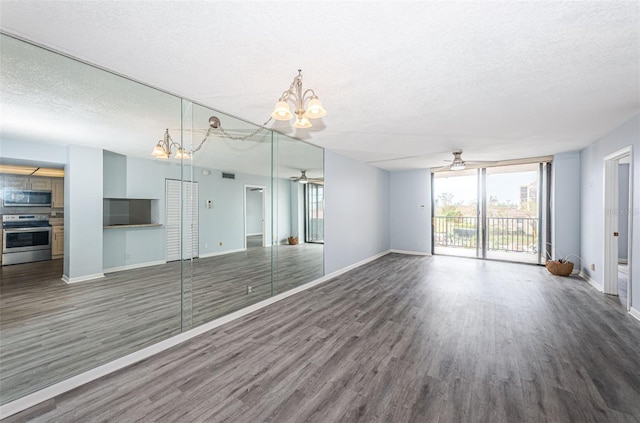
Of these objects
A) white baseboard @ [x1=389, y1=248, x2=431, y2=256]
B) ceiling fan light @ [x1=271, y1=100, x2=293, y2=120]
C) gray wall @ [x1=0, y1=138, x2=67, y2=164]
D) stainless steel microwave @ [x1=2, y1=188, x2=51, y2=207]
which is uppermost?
ceiling fan light @ [x1=271, y1=100, x2=293, y2=120]

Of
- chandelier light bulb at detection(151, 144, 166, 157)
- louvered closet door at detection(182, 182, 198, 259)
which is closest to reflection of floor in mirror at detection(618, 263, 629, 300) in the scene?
louvered closet door at detection(182, 182, 198, 259)

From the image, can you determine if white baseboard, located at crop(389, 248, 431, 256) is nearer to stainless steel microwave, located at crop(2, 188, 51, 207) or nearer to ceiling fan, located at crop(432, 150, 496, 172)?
ceiling fan, located at crop(432, 150, 496, 172)

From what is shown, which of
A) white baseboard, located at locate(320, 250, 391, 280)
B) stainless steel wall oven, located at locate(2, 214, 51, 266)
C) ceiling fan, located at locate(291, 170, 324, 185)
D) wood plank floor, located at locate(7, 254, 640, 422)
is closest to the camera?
wood plank floor, located at locate(7, 254, 640, 422)

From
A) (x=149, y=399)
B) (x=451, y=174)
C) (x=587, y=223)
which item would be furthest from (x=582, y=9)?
(x=451, y=174)

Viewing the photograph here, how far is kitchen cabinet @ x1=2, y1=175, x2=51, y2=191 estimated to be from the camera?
1867 millimetres

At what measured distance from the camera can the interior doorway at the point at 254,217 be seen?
4059mm

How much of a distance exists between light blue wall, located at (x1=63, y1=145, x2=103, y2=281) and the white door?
58cm

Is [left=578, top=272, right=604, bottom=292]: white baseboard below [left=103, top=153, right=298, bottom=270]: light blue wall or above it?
below

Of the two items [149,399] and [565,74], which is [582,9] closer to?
[565,74]

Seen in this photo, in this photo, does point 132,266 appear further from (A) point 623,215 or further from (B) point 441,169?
(A) point 623,215

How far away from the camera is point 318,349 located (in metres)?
2.42

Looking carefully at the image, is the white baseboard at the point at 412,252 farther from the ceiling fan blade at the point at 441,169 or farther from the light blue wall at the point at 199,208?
the light blue wall at the point at 199,208

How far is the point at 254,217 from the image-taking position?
421cm

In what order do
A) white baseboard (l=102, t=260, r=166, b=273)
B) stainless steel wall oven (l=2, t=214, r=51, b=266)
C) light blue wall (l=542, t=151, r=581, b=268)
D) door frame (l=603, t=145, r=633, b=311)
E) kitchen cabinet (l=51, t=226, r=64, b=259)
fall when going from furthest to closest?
light blue wall (l=542, t=151, r=581, b=268) < door frame (l=603, t=145, r=633, b=311) < white baseboard (l=102, t=260, r=166, b=273) < kitchen cabinet (l=51, t=226, r=64, b=259) < stainless steel wall oven (l=2, t=214, r=51, b=266)
